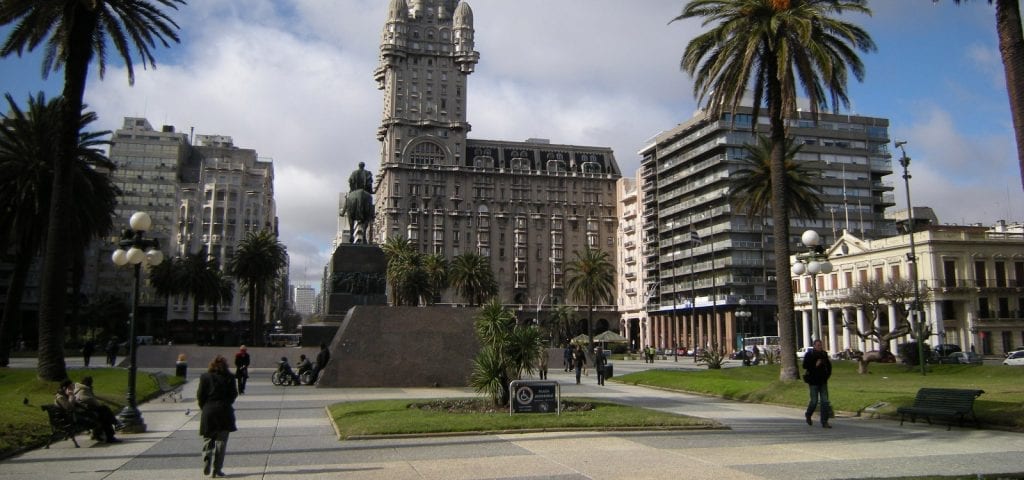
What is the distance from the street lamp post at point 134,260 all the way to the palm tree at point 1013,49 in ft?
60.7

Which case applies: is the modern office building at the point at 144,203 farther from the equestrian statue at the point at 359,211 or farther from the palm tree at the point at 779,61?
the palm tree at the point at 779,61

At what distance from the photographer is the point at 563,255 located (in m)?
125

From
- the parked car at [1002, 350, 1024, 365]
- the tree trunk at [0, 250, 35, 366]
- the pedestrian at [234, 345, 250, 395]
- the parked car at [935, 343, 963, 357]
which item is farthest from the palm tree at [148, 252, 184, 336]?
the parked car at [1002, 350, 1024, 365]

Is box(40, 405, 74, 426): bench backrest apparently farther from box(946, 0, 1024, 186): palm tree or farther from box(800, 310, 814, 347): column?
box(800, 310, 814, 347): column

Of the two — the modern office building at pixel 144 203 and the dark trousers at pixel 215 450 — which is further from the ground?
the modern office building at pixel 144 203

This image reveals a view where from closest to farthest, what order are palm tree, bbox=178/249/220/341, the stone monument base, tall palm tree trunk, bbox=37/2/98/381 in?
tall palm tree trunk, bbox=37/2/98/381
the stone monument base
palm tree, bbox=178/249/220/341

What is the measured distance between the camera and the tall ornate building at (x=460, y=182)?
119 m

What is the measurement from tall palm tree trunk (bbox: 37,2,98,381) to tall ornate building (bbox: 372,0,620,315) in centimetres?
9232

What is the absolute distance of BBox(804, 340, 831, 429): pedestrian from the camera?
15.3 m

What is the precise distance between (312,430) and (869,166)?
95.4 metres

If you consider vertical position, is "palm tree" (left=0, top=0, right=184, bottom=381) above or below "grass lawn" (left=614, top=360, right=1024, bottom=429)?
above

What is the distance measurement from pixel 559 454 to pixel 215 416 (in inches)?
208

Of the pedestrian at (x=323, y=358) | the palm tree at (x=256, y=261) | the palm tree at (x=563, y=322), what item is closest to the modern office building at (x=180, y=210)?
the palm tree at (x=256, y=261)

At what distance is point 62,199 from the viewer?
80.4 feet
